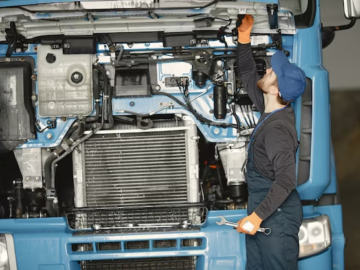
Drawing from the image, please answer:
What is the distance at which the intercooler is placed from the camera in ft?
13.7

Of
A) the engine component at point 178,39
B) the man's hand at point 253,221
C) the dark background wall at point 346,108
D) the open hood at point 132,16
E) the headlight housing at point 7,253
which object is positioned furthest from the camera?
the dark background wall at point 346,108

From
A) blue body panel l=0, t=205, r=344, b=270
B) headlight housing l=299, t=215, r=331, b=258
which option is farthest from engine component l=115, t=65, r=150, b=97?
headlight housing l=299, t=215, r=331, b=258

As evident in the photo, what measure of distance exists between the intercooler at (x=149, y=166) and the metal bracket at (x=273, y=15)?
87 cm

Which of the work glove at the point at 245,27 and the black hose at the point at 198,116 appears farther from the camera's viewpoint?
the black hose at the point at 198,116

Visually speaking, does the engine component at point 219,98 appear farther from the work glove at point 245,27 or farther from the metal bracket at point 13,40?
the metal bracket at point 13,40

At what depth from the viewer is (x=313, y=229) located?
3916 millimetres

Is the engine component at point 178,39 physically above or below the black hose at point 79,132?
above

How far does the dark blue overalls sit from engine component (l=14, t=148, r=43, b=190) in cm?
150

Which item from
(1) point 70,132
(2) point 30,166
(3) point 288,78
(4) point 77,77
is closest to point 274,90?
(3) point 288,78

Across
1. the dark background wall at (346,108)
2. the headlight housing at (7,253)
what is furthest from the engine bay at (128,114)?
the dark background wall at (346,108)

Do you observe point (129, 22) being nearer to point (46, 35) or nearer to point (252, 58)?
point (46, 35)

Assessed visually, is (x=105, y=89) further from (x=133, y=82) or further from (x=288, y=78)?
(x=288, y=78)

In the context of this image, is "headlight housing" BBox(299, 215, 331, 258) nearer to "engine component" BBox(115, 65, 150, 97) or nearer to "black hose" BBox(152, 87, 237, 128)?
"black hose" BBox(152, 87, 237, 128)

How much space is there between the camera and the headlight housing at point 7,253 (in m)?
3.88
